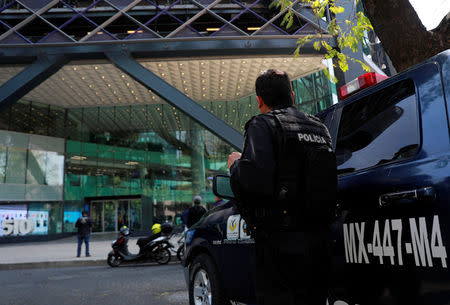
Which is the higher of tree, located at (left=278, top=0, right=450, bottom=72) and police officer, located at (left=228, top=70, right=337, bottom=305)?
tree, located at (left=278, top=0, right=450, bottom=72)

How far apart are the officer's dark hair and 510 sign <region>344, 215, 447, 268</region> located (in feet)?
2.56

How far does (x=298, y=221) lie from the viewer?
1495 millimetres

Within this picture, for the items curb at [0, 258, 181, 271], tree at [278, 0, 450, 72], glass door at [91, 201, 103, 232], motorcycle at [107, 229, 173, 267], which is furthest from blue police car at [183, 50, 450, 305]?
glass door at [91, 201, 103, 232]

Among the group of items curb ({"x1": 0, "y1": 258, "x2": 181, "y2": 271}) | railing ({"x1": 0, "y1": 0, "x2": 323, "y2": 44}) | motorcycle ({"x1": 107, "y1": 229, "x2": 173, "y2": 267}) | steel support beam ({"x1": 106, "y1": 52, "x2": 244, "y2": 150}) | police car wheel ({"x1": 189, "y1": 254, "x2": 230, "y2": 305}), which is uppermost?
railing ({"x1": 0, "y1": 0, "x2": 323, "y2": 44})

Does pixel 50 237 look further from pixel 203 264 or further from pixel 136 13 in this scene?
pixel 203 264

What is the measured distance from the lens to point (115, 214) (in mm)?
27031

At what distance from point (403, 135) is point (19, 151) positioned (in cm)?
2910

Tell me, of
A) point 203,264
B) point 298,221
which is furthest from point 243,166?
point 203,264

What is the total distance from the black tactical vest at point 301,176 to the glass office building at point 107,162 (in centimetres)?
2317

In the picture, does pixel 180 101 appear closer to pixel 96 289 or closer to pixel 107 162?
pixel 96 289

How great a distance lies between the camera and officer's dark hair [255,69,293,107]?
173cm

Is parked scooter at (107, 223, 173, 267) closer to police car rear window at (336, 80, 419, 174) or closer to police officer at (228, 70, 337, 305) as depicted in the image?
police car rear window at (336, 80, 419, 174)

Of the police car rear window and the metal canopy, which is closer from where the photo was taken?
the police car rear window

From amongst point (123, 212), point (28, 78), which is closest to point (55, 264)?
point (28, 78)
